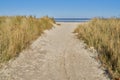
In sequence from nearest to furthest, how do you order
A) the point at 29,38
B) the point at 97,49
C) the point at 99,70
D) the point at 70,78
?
the point at 70,78
the point at 99,70
the point at 97,49
the point at 29,38

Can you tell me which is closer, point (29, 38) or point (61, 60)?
point (61, 60)

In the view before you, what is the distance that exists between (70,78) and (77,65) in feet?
4.98

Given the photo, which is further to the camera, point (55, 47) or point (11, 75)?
point (55, 47)

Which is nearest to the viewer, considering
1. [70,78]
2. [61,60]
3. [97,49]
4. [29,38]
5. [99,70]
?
[70,78]

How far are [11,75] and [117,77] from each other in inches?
119

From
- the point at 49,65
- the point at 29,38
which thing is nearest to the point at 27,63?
the point at 49,65

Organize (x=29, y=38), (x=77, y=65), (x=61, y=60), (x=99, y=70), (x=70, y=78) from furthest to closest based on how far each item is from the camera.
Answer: (x=29, y=38) → (x=61, y=60) → (x=77, y=65) → (x=99, y=70) → (x=70, y=78)

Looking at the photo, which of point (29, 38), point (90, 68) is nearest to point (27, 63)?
point (90, 68)

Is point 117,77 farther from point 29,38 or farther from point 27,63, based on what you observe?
point 29,38

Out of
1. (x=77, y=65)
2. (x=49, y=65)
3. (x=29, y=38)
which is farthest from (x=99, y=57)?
(x=29, y=38)

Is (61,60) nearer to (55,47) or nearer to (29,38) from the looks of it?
(55,47)

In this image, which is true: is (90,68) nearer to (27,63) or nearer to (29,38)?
(27,63)

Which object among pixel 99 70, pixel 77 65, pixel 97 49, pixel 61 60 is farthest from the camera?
pixel 97 49

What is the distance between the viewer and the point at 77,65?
8.97m
